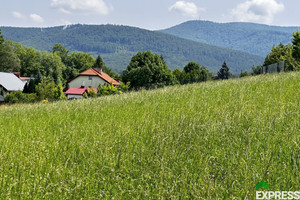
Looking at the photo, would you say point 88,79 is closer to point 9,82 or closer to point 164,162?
point 9,82

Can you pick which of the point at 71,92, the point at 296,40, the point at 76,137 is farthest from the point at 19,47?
the point at 76,137

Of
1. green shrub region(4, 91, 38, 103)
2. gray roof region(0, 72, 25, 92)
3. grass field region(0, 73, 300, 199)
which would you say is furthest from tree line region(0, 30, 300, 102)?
grass field region(0, 73, 300, 199)

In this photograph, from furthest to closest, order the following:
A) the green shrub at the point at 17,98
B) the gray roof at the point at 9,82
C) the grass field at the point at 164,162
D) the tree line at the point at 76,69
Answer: the gray roof at the point at 9,82, the tree line at the point at 76,69, the green shrub at the point at 17,98, the grass field at the point at 164,162

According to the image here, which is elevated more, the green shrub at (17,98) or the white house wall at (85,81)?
the white house wall at (85,81)

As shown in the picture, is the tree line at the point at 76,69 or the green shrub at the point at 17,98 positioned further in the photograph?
the tree line at the point at 76,69

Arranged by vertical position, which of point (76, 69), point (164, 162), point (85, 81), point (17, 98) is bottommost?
point (17, 98)

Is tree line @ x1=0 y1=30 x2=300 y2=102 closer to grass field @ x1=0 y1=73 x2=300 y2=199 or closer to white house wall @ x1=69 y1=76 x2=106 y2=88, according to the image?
white house wall @ x1=69 y1=76 x2=106 y2=88

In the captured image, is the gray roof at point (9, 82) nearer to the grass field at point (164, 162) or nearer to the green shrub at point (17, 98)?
the green shrub at point (17, 98)

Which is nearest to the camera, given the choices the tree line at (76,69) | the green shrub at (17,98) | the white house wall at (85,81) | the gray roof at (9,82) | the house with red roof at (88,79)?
the green shrub at (17,98)

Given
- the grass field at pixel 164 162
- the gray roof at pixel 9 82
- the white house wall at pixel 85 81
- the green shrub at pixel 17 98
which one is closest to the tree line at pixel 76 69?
the green shrub at pixel 17 98

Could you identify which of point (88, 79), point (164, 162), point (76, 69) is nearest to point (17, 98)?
point (88, 79)

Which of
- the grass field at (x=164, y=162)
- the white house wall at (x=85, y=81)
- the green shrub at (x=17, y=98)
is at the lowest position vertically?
the green shrub at (x=17, y=98)

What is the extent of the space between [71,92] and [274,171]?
86684 mm

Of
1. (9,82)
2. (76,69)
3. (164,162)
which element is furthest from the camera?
(76,69)
